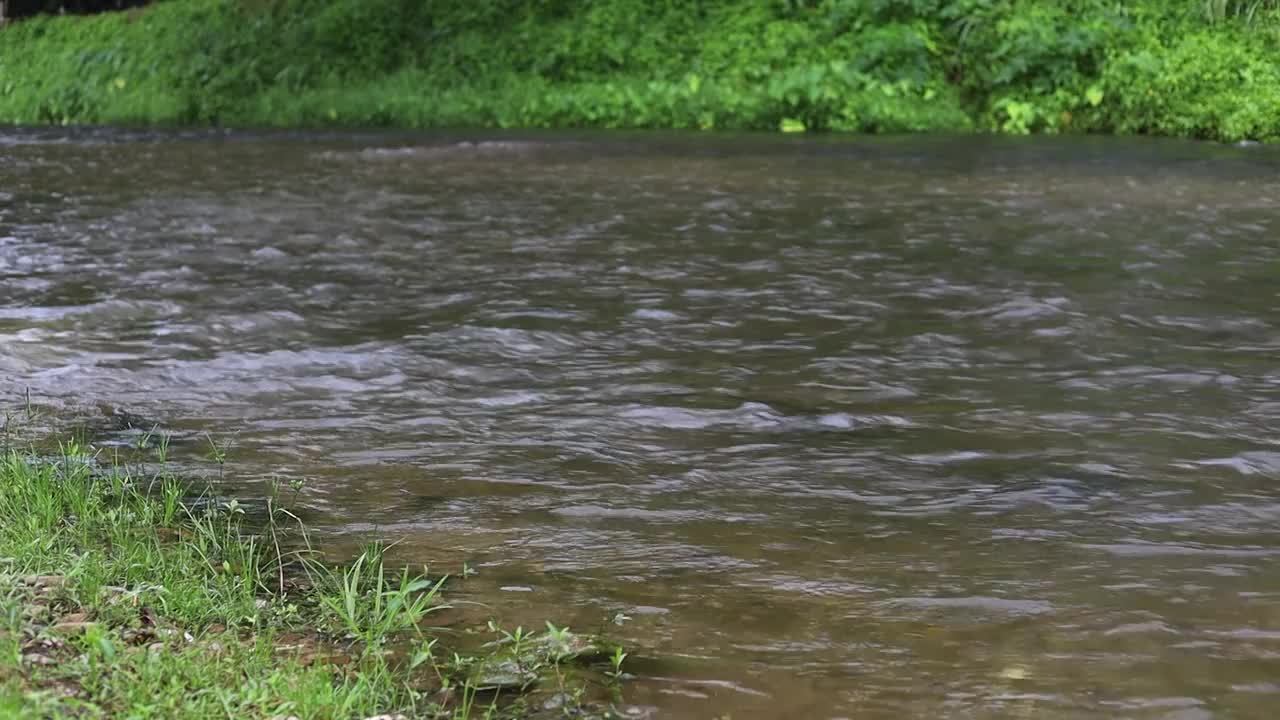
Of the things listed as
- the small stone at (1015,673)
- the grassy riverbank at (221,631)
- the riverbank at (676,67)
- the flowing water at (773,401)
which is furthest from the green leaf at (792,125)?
the small stone at (1015,673)

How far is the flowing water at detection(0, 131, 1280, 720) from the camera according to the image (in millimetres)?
3506

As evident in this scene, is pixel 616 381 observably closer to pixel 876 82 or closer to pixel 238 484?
pixel 238 484

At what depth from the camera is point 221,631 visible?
344 cm

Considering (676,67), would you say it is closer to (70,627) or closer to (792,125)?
(792,125)

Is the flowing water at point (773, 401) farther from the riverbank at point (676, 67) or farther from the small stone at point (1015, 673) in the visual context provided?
the riverbank at point (676, 67)

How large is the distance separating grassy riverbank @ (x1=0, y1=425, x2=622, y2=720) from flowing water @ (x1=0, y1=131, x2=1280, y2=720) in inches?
10.2

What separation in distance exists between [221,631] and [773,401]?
287 centimetres

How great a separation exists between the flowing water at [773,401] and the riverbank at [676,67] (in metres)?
4.87

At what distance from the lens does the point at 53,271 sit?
8844 millimetres

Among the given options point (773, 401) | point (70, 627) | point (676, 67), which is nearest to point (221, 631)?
point (70, 627)

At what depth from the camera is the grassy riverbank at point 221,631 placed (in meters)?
2.96

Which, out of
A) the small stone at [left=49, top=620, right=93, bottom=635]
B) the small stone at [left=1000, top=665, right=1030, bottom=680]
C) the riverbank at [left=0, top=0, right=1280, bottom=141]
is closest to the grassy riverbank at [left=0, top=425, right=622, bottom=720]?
the small stone at [left=49, top=620, right=93, bottom=635]

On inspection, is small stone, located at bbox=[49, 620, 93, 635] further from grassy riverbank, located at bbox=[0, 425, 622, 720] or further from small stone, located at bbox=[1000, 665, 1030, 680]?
small stone, located at bbox=[1000, 665, 1030, 680]

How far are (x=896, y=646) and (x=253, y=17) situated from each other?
2225 cm
